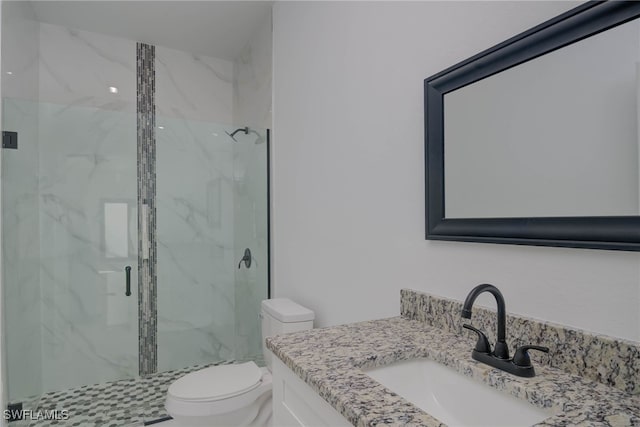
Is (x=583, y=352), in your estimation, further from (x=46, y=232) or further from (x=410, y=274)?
(x=46, y=232)

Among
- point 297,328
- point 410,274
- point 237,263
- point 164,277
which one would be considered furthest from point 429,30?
point 164,277

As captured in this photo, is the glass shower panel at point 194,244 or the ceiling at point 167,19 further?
the glass shower panel at point 194,244

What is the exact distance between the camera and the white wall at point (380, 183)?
2.83ft

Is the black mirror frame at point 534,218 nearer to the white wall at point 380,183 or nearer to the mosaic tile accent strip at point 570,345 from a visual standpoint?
the white wall at point 380,183

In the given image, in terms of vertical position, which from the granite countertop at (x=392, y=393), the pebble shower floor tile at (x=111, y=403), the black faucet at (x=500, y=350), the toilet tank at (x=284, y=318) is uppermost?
the black faucet at (x=500, y=350)

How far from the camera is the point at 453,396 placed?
36.1 inches

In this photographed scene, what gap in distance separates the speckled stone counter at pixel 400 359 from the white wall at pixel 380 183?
14 centimetres

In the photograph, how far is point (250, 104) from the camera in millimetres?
2912

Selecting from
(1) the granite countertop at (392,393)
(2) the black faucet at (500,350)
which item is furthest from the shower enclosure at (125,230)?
(2) the black faucet at (500,350)

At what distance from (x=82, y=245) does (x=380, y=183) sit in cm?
217

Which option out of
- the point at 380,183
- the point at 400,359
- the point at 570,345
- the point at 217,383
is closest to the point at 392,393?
the point at 400,359

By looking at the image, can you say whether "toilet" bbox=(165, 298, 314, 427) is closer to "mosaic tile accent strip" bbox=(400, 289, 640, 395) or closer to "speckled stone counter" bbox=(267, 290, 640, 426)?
"speckled stone counter" bbox=(267, 290, 640, 426)

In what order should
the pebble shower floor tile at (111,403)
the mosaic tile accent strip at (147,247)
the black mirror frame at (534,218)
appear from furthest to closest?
the mosaic tile accent strip at (147,247)
the pebble shower floor tile at (111,403)
the black mirror frame at (534,218)

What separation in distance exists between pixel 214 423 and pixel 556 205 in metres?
1.64
